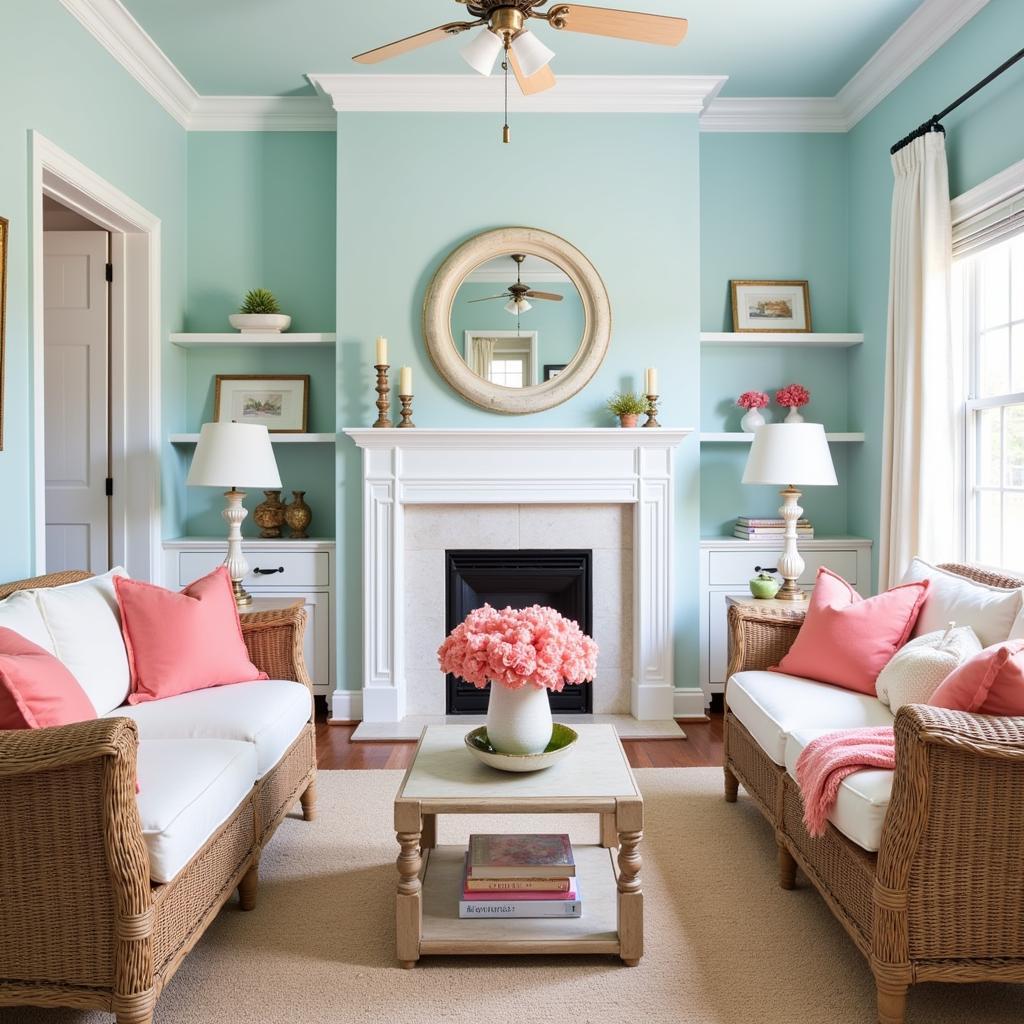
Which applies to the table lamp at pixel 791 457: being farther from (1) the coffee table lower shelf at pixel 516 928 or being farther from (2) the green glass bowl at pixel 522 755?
(1) the coffee table lower shelf at pixel 516 928

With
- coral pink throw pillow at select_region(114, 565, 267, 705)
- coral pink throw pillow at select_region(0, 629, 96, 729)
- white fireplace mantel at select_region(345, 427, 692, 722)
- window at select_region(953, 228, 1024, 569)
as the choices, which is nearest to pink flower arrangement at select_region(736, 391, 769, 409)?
white fireplace mantel at select_region(345, 427, 692, 722)

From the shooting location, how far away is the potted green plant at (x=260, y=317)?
4.29 metres

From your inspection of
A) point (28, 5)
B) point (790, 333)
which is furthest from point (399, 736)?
point (28, 5)

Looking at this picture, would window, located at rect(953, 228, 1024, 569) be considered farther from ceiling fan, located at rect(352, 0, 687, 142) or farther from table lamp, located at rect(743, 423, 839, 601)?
ceiling fan, located at rect(352, 0, 687, 142)

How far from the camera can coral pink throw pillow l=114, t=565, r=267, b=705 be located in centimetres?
267

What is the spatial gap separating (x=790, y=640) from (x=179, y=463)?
309 centimetres

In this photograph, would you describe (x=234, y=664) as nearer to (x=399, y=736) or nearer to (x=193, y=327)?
(x=399, y=736)

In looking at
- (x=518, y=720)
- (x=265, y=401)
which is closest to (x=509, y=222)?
(x=265, y=401)

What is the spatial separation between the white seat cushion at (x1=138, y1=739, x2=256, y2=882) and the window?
9.27 feet

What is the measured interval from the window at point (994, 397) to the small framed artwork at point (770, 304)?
40.9 inches

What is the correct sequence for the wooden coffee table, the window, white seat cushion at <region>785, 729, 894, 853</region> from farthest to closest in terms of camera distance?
the window → the wooden coffee table → white seat cushion at <region>785, 729, 894, 853</region>

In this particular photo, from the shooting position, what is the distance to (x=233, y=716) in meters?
2.50

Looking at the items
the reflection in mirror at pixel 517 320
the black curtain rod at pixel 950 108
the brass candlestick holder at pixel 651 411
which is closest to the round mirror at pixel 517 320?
the reflection in mirror at pixel 517 320

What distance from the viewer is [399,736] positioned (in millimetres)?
3977
